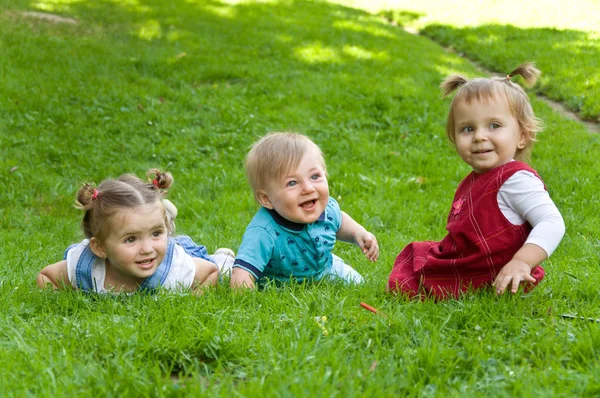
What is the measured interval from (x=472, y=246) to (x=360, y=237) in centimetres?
99

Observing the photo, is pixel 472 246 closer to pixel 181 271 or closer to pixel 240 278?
pixel 240 278

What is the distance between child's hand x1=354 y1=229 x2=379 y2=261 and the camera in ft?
14.5

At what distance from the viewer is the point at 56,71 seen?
428 inches

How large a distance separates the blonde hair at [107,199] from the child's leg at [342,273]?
3.95ft

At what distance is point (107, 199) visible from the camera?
13.5 feet

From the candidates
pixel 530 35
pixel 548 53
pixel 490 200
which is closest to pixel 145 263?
pixel 490 200

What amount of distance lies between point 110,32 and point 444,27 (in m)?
7.43

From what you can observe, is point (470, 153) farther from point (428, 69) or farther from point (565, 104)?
point (428, 69)

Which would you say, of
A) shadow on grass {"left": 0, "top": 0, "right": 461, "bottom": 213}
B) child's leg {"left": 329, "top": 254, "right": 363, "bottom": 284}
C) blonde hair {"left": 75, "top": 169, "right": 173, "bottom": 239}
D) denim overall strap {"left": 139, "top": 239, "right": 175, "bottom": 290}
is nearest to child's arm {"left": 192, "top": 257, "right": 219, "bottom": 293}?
denim overall strap {"left": 139, "top": 239, "right": 175, "bottom": 290}

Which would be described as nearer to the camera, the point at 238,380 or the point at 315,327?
the point at 238,380

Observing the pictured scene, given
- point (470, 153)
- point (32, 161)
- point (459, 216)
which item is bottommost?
point (32, 161)

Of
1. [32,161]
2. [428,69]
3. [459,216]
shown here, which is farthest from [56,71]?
[459,216]

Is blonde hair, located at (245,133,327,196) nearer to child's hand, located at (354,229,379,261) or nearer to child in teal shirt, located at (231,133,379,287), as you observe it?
child in teal shirt, located at (231,133,379,287)

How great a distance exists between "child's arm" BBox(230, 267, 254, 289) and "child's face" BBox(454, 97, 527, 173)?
1.42m
